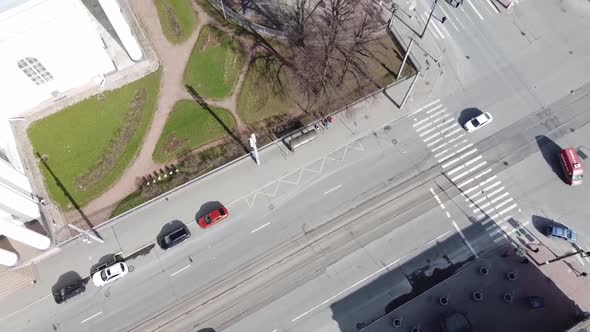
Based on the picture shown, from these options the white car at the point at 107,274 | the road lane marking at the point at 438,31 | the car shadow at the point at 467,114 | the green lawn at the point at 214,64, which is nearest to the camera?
the white car at the point at 107,274

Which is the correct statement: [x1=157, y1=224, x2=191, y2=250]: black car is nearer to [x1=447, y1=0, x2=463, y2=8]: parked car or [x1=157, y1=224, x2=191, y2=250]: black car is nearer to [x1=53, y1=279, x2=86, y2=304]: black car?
[x1=53, y1=279, x2=86, y2=304]: black car

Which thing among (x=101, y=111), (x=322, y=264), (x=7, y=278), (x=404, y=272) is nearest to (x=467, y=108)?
(x=404, y=272)

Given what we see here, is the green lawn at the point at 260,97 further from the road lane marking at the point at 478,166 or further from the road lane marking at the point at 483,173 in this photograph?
the road lane marking at the point at 483,173

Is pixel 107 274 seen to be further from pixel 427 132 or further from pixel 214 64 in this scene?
pixel 427 132

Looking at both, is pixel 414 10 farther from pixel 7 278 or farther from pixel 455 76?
pixel 7 278

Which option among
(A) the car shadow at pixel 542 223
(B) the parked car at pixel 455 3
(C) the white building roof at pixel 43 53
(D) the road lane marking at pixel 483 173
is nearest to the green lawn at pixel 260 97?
(C) the white building roof at pixel 43 53

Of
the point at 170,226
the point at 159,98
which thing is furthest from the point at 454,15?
the point at 170,226

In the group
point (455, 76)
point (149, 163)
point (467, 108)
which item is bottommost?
point (467, 108)
